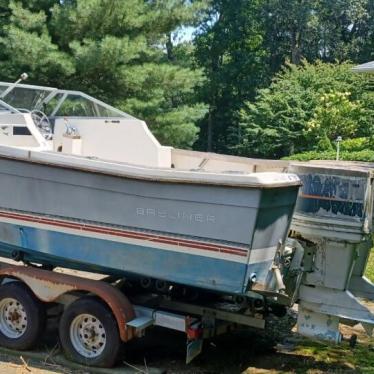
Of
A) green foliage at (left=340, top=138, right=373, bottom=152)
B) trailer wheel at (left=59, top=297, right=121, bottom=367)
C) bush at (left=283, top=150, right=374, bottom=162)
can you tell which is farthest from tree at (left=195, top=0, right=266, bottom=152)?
trailer wheel at (left=59, top=297, right=121, bottom=367)

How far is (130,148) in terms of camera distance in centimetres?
725

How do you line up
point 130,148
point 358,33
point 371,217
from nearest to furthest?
point 371,217 → point 130,148 → point 358,33

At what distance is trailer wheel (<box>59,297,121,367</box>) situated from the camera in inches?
211

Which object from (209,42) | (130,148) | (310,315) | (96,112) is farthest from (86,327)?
(209,42)

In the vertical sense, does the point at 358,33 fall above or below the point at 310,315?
above

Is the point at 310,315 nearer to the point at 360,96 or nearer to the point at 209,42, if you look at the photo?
the point at 360,96

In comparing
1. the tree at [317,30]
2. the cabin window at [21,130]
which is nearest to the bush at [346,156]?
the cabin window at [21,130]

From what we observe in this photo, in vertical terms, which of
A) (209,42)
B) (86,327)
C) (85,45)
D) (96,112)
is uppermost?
(209,42)

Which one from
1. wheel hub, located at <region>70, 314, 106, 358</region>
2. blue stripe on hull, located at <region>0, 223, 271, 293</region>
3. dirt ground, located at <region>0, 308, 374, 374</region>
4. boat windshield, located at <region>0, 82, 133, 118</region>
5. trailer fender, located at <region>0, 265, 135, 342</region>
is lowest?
dirt ground, located at <region>0, 308, 374, 374</region>

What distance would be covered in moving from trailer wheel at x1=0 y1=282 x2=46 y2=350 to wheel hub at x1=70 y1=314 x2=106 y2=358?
39 cm

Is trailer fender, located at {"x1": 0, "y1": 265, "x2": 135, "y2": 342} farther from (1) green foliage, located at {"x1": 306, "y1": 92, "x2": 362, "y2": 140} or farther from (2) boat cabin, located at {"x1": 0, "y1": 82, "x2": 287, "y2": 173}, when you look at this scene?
(1) green foliage, located at {"x1": 306, "y1": 92, "x2": 362, "y2": 140}

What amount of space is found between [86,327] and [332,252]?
7.00 ft

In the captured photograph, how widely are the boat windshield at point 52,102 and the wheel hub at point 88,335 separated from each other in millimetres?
2711

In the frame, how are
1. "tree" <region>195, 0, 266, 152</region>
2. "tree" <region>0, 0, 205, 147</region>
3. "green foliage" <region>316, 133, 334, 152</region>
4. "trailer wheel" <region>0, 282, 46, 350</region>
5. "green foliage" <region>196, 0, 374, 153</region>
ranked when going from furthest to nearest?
"green foliage" <region>196, 0, 374, 153</region>
"tree" <region>195, 0, 266, 152</region>
"green foliage" <region>316, 133, 334, 152</region>
"tree" <region>0, 0, 205, 147</region>
"trailer wheel" <region>0, 282, 46, 350</region>
